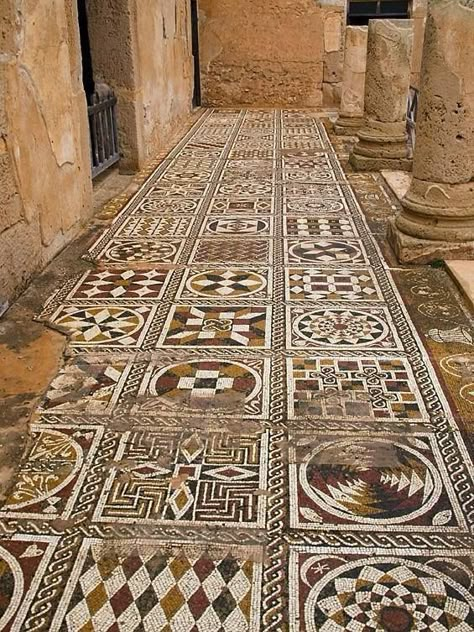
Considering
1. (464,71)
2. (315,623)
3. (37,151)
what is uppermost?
(464,71)

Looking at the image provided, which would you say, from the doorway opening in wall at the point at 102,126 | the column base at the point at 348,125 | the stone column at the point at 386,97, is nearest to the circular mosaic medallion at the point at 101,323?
the doorway opening in wall at the point at 102,126

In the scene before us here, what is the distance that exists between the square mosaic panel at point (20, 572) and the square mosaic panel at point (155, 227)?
2.60 m

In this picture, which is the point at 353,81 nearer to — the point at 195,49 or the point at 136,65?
the point at 136,65

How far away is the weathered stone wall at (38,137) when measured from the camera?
2.98m

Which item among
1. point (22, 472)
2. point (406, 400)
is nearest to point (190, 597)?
point (22, 472)

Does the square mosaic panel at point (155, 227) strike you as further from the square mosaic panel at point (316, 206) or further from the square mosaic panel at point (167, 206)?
the square mosaic panel at point (316, 206)

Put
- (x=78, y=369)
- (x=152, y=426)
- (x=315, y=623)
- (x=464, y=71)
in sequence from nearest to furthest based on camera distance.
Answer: (x=315, y=623)
(x=152, y=426)
(x=78, y=369)
(x=464, y=71)

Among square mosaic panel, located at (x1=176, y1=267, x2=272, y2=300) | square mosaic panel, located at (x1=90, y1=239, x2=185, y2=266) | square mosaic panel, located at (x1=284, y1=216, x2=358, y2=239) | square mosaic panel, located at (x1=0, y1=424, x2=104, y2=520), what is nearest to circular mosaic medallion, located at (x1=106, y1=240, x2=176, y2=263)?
square mosaic panel, located at (x1=90, y1=239, x2=185, y2=266)

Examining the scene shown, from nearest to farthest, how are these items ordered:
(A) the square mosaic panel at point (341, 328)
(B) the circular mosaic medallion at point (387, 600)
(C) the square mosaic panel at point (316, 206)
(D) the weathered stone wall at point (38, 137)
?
(B) the circular mosaic medallion at point (387, 600), (A) the square mosaic panel at point (341, 328), (D) the weathered stone wall at point (38, 137), (C) the square mosaic panel at point (316, 206)

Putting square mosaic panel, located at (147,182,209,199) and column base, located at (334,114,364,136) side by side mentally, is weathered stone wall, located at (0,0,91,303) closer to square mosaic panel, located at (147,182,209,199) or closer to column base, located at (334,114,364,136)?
square mosaic panel, located at (147,182,209,199)

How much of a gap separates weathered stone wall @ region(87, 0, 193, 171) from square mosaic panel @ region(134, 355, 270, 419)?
3650mm

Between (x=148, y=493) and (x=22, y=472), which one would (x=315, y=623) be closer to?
(x=148, y=493)

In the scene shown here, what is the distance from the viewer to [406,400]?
2246mm

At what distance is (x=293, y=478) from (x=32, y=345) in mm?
1285
